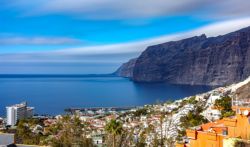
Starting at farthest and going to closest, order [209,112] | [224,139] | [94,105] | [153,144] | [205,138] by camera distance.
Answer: [94,105] → [209,112] → [153,144] → [205,138] → [224,139]

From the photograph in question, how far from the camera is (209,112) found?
35.5m

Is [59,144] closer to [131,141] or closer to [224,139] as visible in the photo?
[131,141]

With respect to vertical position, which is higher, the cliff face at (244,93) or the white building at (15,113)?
the cliff face at (244,93)

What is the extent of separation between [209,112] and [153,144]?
17.5 metres

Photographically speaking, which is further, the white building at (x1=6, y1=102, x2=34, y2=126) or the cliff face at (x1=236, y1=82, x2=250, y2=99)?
the white building at (x1=6, y1=102, x2=34, y2=126)

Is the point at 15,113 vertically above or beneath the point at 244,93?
beneath

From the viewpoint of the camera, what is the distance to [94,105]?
343ft

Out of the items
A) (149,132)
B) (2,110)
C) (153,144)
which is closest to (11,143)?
(153,144)

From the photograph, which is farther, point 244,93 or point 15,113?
point 15,113

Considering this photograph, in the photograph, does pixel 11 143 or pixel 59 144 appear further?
pixel 59 144

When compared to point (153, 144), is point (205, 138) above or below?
above

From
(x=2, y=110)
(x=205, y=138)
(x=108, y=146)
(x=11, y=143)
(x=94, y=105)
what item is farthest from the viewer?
(x=94, y=105)

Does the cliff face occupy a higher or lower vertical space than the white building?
higher

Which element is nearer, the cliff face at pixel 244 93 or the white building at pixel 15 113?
the cliff face at pixel 244 93
